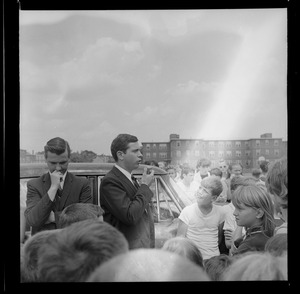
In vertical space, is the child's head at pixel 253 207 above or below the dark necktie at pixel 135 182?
below

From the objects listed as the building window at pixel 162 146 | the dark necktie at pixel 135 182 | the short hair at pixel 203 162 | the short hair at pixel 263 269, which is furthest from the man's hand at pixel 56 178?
the short hair at pixel 263 269

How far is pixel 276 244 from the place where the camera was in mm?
3244

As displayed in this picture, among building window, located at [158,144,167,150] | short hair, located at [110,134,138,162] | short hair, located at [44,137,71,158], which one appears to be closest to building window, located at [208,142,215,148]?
building window, located at [158,144,167,150]

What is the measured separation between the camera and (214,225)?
3291mm

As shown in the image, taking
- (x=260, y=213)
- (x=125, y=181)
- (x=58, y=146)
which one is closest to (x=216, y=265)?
(x=260, y=213)

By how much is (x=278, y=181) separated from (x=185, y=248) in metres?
0.86

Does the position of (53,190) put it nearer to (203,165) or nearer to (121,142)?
(121,142)

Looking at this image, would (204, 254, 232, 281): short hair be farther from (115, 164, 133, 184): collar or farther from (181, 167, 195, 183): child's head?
(115, 164, 133, 184): collar

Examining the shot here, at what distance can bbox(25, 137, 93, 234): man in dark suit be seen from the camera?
3207 millimetres

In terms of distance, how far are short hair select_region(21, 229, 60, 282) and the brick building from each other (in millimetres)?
960

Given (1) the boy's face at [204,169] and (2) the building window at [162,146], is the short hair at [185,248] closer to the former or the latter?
(1) the boy's face at [204,169]

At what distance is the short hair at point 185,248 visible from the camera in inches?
127
